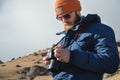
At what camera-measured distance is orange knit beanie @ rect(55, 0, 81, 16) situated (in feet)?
19.8

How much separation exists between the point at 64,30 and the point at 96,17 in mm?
442

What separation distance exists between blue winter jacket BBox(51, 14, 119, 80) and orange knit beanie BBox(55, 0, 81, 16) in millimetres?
198

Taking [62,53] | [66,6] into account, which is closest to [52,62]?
[62,53]

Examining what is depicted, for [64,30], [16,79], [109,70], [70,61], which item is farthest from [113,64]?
[16,79]

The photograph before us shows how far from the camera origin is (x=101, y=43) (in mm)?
5699

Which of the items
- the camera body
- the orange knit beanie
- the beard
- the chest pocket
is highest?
the orange knit beanie

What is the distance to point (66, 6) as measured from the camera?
603 centimetres

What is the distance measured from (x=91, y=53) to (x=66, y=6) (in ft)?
2.31

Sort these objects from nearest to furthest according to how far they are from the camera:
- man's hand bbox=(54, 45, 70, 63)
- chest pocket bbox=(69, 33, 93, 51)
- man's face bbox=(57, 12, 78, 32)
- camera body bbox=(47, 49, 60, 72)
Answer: man's hand bbox=(54, 45, 70, 63)
camera body bbox=(47, 49, 60, 72)
chest pocket bbox=(69, 33, 93, 51)
man's face bbox=(57, 12, 78, 32)

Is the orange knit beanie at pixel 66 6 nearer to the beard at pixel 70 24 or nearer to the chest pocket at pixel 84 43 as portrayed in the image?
the beard at pixel 70 24

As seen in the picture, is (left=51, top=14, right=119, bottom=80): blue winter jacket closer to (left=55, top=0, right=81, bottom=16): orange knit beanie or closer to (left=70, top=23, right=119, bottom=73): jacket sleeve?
(left=70, top=23, right=119, bottom=73): jacket sleeve

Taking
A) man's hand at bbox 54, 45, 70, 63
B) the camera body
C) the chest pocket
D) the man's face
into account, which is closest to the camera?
man's hand at bbox 54, 45, 70, 63

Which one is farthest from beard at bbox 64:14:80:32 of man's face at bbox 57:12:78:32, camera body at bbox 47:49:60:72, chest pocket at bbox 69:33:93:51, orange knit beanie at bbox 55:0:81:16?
camera body at bbox 47:49:60:72

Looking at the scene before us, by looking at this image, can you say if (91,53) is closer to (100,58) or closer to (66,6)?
(100,58)
